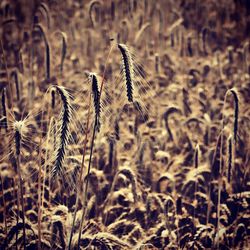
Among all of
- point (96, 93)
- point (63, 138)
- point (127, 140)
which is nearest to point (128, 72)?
point (96, 93)

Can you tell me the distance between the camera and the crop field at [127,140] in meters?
2.02

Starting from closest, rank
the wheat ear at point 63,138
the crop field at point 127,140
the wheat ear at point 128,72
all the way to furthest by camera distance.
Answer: the wheat ear at point 63,138 → the wheat ear at point 128,72 → the crop field at point 127,140

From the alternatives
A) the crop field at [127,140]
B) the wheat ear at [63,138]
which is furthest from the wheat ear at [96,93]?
the wheat ear at [63,138]

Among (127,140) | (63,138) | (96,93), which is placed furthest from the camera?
(127,140)

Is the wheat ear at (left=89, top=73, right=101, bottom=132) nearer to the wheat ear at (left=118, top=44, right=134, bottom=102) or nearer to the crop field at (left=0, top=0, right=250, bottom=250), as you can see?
the crop field at (left=0, top=0, right=250, bottom=250)

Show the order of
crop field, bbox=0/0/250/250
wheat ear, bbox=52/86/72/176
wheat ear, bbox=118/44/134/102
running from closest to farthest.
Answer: wheat ear, bbox=52/86/72/176 → wheat ear, bbox=118/44/134/102 → crop field, bbox=0/0/250/250

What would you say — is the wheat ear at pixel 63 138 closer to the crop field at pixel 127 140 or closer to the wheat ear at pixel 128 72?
the crop field at pixel 127 140

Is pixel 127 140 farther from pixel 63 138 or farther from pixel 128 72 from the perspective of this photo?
pixel 63 138

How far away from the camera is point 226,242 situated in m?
2.58

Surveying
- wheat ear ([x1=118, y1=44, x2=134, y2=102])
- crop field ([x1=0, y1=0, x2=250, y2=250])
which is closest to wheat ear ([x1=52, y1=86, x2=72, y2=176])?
crop field ([x1=0, y1=0, x2=250, y2=250])

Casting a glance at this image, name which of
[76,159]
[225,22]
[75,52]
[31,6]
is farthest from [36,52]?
[225,22]

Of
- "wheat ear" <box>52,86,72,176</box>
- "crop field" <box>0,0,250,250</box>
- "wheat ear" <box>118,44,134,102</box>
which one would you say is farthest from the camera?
"crop field" <box>0,0,250,250</box>

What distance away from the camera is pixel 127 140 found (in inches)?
135

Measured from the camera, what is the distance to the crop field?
2.02 m
